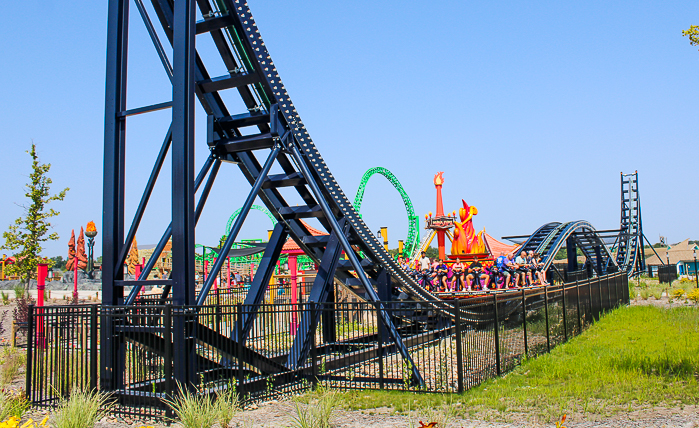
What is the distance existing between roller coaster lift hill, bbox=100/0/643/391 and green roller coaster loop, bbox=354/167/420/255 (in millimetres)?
46694

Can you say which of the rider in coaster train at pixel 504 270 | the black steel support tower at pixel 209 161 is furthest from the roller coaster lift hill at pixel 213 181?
the rider in coaster train at pixel 504 270

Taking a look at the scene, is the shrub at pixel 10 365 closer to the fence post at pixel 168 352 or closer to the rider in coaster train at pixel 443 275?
the fence post at pixel 168 352

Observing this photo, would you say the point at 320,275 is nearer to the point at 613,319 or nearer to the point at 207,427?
the point at 207,427

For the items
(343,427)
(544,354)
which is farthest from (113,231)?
(544,354)

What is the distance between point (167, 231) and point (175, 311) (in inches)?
76.8

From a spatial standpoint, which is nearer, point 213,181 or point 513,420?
point 513,420

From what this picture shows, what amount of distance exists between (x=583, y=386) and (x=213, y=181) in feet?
22.3

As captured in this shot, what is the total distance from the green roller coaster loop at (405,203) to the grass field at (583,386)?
46119 millimetres

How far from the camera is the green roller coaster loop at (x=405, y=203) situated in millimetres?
58844

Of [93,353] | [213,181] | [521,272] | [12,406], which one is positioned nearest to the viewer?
[12,406]

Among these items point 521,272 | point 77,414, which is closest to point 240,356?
point 77,414

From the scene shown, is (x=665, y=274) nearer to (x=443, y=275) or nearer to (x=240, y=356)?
(x=443, y=275)

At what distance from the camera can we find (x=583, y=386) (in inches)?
325

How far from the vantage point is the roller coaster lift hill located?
823 centimetres
